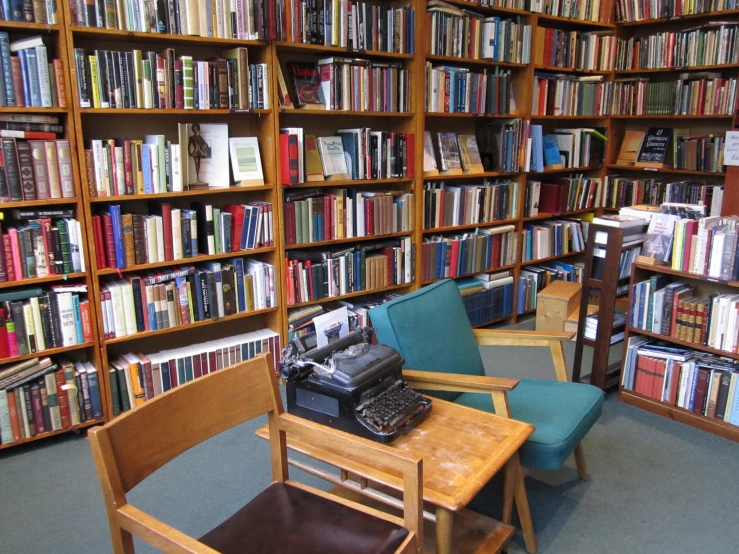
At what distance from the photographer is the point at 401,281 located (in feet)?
12.8

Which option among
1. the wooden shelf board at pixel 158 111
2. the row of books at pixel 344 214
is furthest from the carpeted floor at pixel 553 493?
the wooden shelf board at pixel 158 111

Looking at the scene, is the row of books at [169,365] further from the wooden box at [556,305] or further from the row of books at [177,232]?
the wooden box at [556,305]

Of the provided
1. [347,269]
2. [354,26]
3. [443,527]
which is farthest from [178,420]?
[354,26]

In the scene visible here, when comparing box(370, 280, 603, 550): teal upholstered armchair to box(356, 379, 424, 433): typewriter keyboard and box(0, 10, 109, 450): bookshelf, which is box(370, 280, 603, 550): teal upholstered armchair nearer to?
box(356, 379, 424, 433): typewriter keyboard

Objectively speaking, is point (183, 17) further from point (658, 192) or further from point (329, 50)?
point (658, 192)

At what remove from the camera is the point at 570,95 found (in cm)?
454

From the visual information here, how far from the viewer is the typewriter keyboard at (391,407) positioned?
181 centimetres

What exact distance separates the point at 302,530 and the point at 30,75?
214cm

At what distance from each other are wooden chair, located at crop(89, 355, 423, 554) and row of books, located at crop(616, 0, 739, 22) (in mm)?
4142

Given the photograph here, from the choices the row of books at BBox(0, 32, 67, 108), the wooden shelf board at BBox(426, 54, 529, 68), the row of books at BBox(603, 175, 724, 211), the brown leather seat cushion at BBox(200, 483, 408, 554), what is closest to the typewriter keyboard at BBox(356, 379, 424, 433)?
the brown leather seat cushion at BBox(200, 483, 408, 554)

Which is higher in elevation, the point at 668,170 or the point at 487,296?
the point at 668,170

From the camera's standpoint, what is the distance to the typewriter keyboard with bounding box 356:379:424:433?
1809 millimetres

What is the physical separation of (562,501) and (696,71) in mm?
3517

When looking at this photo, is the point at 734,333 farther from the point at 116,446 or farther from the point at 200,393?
the point at 116,446
